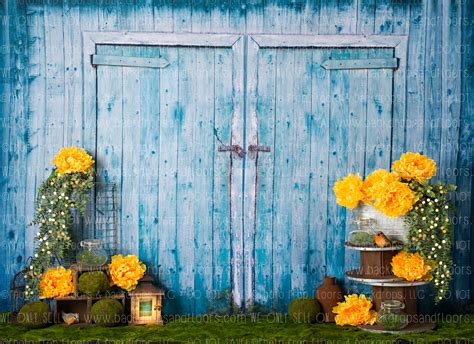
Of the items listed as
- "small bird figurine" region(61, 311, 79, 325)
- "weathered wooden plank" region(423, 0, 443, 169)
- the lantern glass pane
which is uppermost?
"weathered wooden plank" region(423, 0, 443, 169)

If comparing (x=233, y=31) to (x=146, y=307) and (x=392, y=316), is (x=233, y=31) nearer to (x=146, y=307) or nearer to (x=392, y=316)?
(x=146, y=307)

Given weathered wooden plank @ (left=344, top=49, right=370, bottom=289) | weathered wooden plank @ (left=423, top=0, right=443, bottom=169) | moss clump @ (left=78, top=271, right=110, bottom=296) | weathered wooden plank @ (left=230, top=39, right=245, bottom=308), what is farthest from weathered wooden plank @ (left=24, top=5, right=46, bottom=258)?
weathered wooden plank @ (left=423, top=0, right=443, bottom=169)

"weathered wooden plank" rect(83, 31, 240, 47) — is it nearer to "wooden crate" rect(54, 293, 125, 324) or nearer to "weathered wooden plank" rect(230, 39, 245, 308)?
"weathered wooden plank" rect(230, 39, 245, 308)

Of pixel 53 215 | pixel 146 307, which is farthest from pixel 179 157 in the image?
pixel 146 307

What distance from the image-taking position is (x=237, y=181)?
20.7ft

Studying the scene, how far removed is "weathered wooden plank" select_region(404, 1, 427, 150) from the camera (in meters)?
6.38

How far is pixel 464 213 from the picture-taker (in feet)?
21.1

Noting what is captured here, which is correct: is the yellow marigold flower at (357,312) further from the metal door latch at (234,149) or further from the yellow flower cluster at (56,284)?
the yellow flower cluster at (56,284)

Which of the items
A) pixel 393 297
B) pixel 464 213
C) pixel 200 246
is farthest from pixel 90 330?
pixel 464 213

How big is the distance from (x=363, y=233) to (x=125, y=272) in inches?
70.3

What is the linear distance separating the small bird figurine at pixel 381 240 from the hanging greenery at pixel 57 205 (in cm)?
214

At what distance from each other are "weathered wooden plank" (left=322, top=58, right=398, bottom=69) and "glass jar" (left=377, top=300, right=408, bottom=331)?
186cm

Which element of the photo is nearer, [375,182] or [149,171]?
[375,182]

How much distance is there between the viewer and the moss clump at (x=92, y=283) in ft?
19.1
